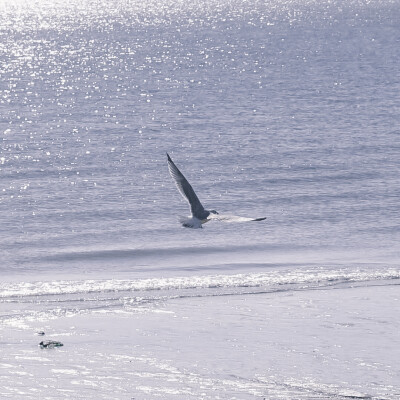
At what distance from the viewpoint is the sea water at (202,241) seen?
1162 inches

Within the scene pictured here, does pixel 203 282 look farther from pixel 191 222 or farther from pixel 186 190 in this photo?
pixel 186 190

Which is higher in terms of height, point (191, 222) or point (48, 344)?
point (191, 222)

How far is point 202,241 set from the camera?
47.1 meters

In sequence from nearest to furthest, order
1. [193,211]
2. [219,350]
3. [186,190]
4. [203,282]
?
1. [186,190]
2. [193,211]
3. [219,350]
4. [203,282]

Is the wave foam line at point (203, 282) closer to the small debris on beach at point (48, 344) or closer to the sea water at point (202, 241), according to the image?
the sea water at point (202, 241)

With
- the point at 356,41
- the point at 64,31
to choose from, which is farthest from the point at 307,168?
the point at 64,31

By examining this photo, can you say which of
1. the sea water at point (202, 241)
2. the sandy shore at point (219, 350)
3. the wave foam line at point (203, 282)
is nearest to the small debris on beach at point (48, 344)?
the sandy shore at point (219, 350)

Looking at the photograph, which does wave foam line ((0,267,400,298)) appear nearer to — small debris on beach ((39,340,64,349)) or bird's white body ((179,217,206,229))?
small debris on beach ((39,340,64,349))

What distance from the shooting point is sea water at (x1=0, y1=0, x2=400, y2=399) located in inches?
1162

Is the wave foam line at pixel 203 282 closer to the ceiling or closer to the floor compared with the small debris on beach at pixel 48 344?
closer to the ceiling

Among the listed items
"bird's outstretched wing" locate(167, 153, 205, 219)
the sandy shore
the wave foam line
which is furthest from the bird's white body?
the wave foam line

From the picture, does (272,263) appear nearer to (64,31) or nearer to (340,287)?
(340,287)

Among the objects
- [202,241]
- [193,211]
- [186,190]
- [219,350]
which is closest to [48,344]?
[219,350]

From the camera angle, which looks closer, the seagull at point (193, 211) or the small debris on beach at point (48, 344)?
the seagull at point (193, 211)
